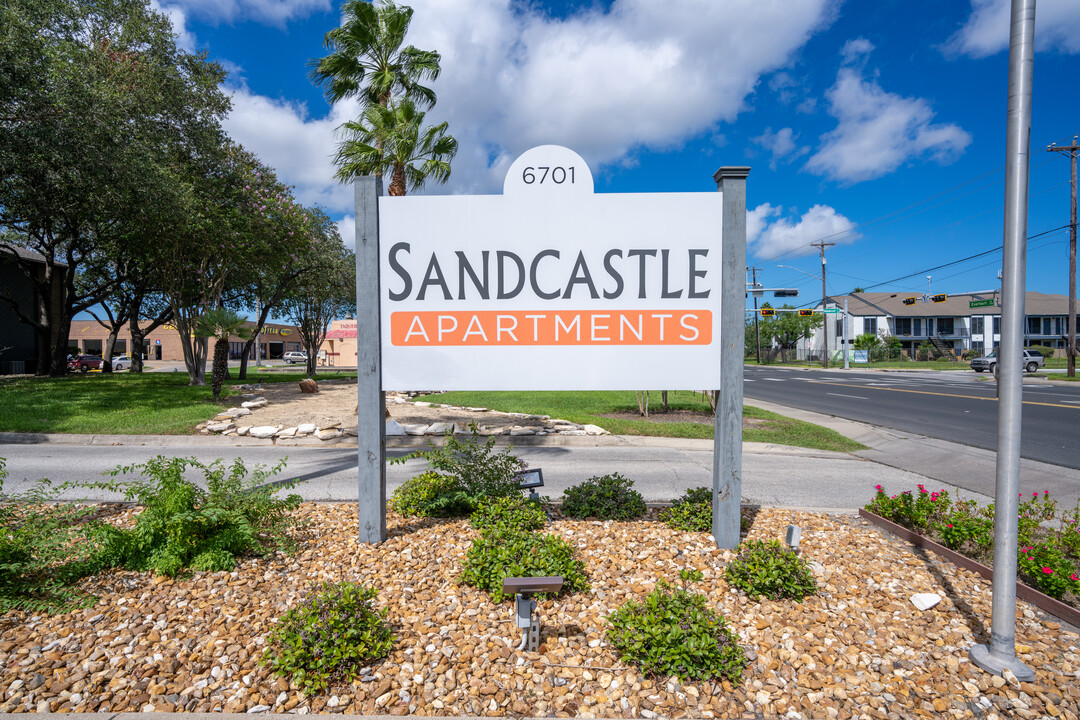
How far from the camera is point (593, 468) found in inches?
309

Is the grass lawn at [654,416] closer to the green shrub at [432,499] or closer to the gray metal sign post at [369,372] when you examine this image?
the green shrub at [432,499]

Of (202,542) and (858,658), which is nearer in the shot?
(858,658)

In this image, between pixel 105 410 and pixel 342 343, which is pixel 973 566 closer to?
pixel 105 410

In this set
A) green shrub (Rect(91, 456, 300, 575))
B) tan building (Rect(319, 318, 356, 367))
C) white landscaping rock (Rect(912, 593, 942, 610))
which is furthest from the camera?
tan building (Rect(319, 318, 356, 367))

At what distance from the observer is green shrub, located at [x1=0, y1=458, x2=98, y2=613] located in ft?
10.5

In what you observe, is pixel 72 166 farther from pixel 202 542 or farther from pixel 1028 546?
pixel 1028 546

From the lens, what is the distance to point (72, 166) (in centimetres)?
1283

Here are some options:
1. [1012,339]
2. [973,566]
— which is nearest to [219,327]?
[973,566]

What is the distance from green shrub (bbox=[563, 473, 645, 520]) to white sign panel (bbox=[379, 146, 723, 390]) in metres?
1.16

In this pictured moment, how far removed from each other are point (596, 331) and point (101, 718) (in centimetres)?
373

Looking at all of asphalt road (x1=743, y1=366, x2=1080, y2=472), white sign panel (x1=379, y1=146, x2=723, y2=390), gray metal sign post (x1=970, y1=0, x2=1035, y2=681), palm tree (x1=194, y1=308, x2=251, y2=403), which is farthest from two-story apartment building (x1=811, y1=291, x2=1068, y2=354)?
gray metal sign post (x1=970, y1=0, x2=1035, y2=681)

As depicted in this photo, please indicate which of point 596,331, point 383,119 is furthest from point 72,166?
point 596,331

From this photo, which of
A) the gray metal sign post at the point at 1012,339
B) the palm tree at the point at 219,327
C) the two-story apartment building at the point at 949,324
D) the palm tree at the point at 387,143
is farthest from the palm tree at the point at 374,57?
the two-story apartment building at the point at 949,324

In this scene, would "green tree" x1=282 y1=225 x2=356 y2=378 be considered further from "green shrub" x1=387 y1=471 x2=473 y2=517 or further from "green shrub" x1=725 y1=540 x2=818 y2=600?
"green shrub" x1=725 y1=540 x2=818 y2=600
